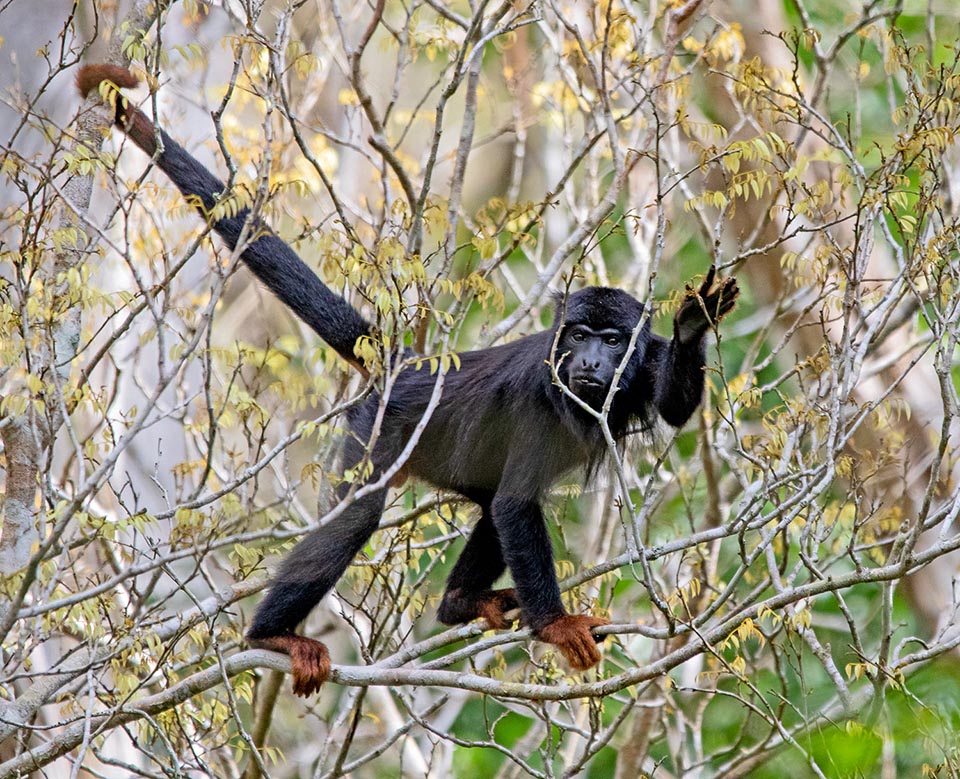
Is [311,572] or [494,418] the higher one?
[494,418]

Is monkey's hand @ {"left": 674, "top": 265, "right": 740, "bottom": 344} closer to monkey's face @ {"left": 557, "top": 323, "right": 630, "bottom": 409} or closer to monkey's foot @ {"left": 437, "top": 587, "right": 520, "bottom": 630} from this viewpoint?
monkey's face @ {"left": 557, "top": 323, "right": 630, "bottom": 409}

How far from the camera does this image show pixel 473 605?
6289mm

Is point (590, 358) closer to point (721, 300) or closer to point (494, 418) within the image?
point (494, 418)

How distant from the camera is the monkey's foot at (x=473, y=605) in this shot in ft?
20.4

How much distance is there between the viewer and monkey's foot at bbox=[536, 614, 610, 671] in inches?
211

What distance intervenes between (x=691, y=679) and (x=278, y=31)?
543 centimetres

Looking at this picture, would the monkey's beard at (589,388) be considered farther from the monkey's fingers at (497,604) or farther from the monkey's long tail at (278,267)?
the monkey's fingers at (497,604)

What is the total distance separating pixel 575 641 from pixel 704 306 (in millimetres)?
1770

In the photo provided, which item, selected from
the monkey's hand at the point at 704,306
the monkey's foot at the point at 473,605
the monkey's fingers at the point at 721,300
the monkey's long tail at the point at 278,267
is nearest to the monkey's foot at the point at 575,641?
the monkey's foot at the point at 473,605

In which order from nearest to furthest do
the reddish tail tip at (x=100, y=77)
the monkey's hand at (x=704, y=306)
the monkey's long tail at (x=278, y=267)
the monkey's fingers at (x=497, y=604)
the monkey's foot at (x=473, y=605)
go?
the monkey's hand at (x=704, y=306), the reddish tail tip at (x=100, y=77), the monkey's long tail at (x=278, y=267), the monkey's fingers at (x=497, y=604), the monkey's foot at (x=473, y=605)

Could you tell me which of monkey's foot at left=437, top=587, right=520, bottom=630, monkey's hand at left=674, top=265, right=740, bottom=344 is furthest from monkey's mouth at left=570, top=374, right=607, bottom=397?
monkey's foot at left=437, top=587, right=520, bottom=630

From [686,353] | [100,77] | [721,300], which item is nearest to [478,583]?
[686,353]

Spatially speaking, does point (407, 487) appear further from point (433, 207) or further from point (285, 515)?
point (433, 207)

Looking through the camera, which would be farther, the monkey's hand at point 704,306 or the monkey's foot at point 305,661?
the monkey's foot at point 305,661
